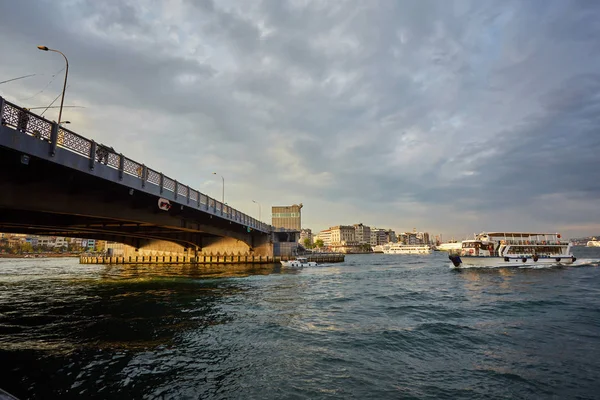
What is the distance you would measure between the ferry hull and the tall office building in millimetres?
119277

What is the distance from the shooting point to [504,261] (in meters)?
54.5

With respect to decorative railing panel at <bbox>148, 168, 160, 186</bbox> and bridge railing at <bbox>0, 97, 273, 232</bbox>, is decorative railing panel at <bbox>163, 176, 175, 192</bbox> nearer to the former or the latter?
bridge railing at <bbox>0, 97, 273, 232</bbox>

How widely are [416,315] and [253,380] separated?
42.1 feet

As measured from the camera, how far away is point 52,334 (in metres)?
14.7

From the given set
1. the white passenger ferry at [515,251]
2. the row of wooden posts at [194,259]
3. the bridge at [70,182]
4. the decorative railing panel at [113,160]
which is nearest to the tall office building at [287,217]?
the row of wooden posts at [194,259]

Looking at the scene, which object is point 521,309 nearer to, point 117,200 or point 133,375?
point 133,375

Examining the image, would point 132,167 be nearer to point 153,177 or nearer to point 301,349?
point 153,177

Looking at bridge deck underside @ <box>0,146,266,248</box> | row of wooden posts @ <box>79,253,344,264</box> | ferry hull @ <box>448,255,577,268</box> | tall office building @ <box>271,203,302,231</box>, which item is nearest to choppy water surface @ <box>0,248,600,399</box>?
bridge deck underside @ <box>0,146,266,248</box>

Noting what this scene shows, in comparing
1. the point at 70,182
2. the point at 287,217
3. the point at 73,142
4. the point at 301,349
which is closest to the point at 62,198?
the point at 70,182

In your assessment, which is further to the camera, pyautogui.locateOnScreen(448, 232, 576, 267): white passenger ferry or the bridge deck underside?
pyautogui.locateOnScreen(448, 232, 576, 267): white passenger ferry

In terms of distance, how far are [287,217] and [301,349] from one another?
164 metres

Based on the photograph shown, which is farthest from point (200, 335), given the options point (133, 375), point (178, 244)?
point (178, 244)

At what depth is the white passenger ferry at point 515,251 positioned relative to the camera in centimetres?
5503

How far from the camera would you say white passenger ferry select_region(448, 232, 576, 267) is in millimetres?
55031
